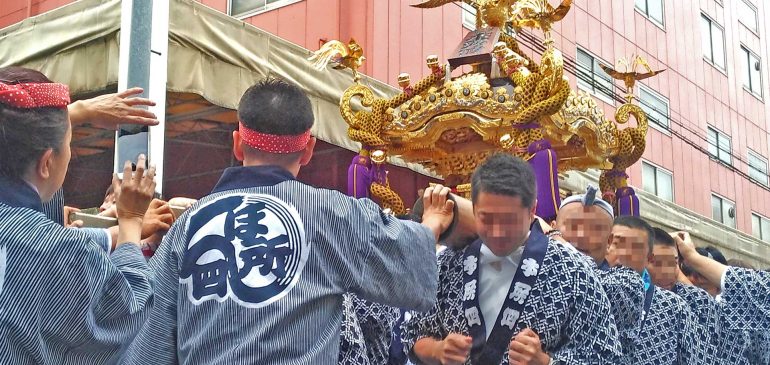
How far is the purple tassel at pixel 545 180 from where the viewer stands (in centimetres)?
536

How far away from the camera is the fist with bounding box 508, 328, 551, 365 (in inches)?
96.5

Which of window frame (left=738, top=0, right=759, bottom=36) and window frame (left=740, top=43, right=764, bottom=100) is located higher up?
window frame (left=738, top=0, right=759, bottom=36)

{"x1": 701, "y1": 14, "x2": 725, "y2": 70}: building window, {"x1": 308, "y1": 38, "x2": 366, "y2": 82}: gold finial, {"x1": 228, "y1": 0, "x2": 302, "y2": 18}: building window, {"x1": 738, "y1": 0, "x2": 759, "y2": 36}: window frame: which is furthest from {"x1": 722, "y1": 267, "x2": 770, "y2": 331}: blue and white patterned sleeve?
{"x1": 738, "y1": 0, "x2": 759, "y2": 36}: window frame

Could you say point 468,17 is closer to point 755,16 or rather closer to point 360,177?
point 360,177

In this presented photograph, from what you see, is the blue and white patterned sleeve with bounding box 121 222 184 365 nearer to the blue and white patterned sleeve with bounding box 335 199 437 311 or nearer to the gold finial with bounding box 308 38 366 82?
the blue and white patterned sleeve with bounding box 335 199 437 311

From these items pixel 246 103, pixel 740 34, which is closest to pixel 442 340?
pixel 246 103

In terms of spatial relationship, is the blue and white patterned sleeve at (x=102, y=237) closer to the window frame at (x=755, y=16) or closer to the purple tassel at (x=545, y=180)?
the purple tassel at (x=545, y=180)

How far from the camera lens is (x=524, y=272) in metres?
2.61

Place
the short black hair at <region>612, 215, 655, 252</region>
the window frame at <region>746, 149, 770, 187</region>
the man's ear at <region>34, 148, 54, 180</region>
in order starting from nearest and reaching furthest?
the man's ear at <region>34, 148, 54, 180</region>, the short black hair at <region>612, 215, 655, 252</region>, the window frame at <region>746, 149, 770, 187</region>

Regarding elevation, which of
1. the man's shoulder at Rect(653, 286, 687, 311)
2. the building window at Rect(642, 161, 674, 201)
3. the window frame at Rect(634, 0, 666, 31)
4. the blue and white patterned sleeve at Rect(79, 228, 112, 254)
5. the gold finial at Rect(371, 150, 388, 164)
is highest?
the window frame at Rect(634, 0, 666, 31)

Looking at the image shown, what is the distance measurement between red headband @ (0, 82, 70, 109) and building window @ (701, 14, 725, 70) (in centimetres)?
1428

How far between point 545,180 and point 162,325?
3.67 m

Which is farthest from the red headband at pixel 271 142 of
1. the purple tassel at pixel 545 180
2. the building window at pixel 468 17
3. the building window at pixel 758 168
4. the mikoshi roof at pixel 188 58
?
the building window at pixel 758 168

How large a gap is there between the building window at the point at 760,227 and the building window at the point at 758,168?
652 millimetres
